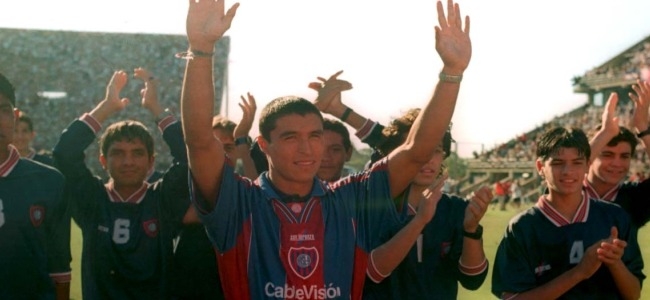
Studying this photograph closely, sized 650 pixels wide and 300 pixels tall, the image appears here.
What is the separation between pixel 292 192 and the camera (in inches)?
134

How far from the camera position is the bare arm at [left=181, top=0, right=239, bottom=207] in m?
3.08

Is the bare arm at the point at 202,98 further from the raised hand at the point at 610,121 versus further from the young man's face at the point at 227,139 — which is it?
the raised hand at the point at 610,121

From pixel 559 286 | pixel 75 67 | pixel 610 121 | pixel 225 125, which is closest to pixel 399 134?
pixel 559 286

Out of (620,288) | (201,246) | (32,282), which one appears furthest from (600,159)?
(32,282)

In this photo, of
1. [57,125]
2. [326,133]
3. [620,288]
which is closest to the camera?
[620,288]

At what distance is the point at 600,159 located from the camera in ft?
16.6

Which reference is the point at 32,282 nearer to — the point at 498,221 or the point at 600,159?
the point at 600,159

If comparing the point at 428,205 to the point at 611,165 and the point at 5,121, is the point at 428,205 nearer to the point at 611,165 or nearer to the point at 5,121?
the point at 611,165

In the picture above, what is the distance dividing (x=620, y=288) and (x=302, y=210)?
1742 mm

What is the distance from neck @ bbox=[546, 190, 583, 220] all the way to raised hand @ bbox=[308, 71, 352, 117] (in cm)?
132

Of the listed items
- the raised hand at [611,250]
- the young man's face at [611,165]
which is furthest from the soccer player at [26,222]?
the young man's face at [611,165]

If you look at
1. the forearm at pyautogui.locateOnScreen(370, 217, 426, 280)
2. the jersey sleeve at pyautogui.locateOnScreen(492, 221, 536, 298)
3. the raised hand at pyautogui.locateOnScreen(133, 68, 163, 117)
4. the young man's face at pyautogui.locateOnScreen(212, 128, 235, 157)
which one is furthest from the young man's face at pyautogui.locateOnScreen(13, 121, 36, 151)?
the jersey sleeve at pyautogui.locateOnScreen(492, 221, 536, 298)

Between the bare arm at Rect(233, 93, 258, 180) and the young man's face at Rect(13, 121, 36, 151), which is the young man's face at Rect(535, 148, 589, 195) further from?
the young man's face at Rect(13, 121, 36, 151)

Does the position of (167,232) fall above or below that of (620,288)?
above
